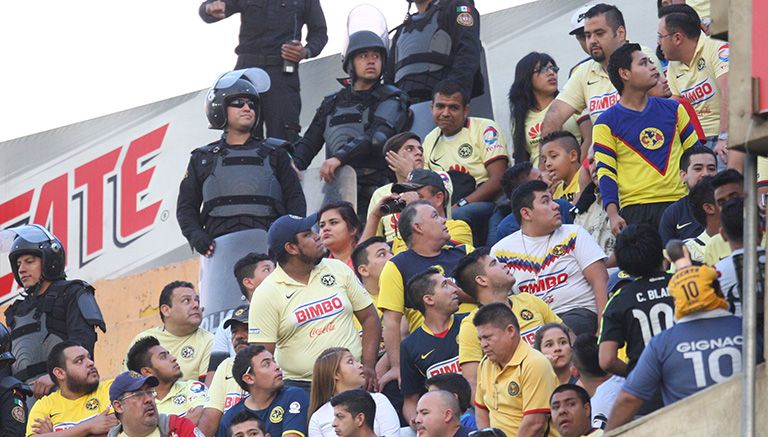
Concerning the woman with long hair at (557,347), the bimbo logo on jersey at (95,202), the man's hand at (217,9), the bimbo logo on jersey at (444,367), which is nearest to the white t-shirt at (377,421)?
the bimbo logo on jersey at (444,367)

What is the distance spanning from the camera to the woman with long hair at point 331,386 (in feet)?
29.3

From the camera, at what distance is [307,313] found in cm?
988

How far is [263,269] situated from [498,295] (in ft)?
7.55

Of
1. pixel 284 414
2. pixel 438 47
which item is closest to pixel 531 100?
pixel 438 47

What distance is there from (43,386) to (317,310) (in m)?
2.30

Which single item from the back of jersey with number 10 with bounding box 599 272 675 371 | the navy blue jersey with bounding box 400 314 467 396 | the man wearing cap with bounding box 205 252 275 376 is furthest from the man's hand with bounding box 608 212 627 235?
the man wearing cap with bounding box 205 252 275 376

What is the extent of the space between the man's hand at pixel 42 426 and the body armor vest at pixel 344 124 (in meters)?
3.40

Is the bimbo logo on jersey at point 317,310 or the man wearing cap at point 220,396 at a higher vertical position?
the bimbo logo on jersey at point 317,310

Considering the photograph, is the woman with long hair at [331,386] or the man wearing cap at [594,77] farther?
the man wearing cap at [594,77]

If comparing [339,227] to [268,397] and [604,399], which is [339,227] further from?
[604,399]

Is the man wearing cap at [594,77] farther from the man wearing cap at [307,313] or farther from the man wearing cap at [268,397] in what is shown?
the man wearing cap at [268,397]

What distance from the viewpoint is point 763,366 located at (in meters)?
6.62

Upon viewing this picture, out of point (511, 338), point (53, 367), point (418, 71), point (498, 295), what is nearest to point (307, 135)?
point (418, 71)

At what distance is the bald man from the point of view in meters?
8.24
